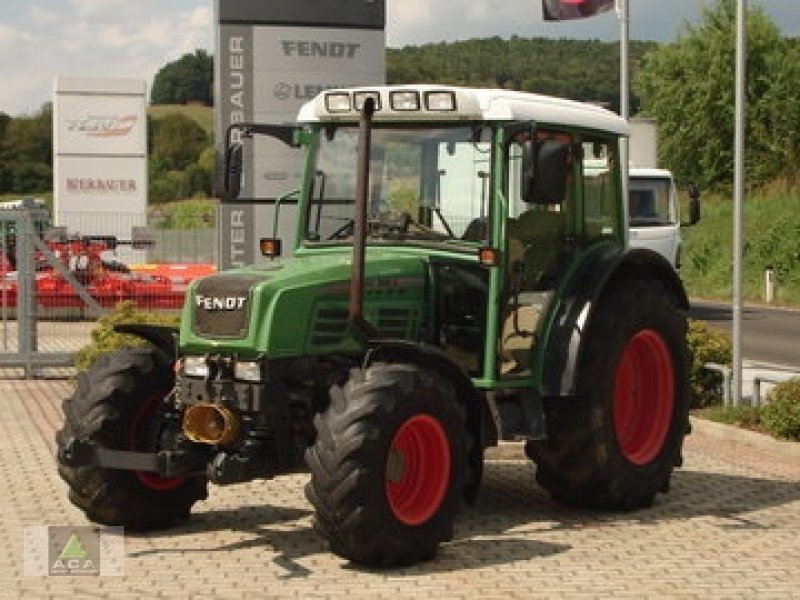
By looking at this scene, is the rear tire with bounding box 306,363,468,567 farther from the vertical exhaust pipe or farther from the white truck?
the white truck

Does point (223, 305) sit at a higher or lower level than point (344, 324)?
higher

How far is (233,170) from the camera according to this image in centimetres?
895

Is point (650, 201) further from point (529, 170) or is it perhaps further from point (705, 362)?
point (529, 170)

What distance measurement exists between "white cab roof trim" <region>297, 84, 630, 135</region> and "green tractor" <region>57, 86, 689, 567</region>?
2 centimetres

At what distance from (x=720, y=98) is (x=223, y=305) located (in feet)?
159

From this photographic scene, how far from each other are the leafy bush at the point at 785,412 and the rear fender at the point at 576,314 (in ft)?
8.71

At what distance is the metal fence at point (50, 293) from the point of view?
1702 cm

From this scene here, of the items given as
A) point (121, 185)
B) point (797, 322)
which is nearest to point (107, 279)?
point (797, 322)

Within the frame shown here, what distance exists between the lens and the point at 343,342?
8.00m

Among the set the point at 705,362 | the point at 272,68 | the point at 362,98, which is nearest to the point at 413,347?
the point at 362,98

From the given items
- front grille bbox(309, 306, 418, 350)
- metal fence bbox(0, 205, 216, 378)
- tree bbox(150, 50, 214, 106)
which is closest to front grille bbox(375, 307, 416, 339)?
front grille bbox(309, 306, 418, 350)

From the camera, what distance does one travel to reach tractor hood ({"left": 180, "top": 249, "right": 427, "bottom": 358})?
301 inches

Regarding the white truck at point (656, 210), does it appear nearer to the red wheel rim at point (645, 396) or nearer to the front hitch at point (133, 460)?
the red wheel rim at point (645, 396)

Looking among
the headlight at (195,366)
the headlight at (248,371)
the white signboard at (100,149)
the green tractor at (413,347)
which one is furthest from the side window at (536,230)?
the white signboard at (100,149)
